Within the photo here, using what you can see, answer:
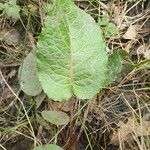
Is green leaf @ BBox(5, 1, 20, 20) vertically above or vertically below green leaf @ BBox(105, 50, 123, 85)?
above

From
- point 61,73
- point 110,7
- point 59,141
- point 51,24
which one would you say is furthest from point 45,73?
A: point 110,7

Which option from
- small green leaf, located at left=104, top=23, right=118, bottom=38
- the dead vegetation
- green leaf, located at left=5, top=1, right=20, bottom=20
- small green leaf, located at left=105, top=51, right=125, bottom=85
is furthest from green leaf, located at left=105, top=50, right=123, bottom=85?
green leaf, located at left=5, top=1, right=20, bottom=20

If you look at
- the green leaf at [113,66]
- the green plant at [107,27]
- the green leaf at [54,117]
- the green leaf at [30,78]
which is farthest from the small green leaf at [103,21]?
the green leaf at [54,117]

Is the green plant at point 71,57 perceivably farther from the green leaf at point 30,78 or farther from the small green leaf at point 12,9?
the small green leaf at point 12,9

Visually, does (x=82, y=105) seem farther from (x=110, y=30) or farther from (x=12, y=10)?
(x=12, y=10)

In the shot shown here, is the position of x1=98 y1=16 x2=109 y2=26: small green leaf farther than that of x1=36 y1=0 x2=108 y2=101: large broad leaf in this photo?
Yes

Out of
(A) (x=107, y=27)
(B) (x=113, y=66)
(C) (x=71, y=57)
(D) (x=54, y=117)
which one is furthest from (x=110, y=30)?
(D) (x=54, y=117)

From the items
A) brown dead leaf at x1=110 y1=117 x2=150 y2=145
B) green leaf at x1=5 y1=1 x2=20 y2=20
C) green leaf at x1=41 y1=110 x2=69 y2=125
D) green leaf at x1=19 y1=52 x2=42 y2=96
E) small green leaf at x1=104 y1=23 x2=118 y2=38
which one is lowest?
brown dead leaf at x1=110 y1=117 x2=150 y2=145

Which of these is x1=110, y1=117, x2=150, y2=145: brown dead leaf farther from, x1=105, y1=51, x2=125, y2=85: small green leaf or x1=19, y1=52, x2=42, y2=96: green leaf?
x1=19, y1=52, x2=42, y2=96: green leaf
